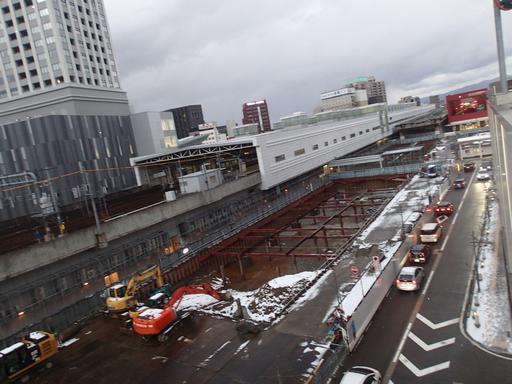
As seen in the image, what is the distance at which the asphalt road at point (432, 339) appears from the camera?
47.0ft

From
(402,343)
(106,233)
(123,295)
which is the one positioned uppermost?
(106,233)

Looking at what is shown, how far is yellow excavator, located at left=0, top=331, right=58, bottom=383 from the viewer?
17438 mm

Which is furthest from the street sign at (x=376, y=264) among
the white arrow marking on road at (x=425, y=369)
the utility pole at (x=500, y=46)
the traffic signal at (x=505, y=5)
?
the traffic signal at (x=505, y=5)

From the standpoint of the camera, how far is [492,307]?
18.2 m

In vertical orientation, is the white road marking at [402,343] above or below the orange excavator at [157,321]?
below

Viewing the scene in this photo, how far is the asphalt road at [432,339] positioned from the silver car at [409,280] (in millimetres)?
339

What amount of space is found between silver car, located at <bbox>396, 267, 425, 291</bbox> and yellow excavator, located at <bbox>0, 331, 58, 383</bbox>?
18768 millimetres

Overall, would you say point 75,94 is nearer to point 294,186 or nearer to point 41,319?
point 294,186

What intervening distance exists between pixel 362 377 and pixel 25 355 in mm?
15332

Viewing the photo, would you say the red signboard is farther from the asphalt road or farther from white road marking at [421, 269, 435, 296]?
white road marking at [421, 269, 435, 296]

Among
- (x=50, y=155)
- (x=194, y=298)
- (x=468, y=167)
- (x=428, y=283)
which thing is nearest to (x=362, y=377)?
(x=428, y=283)

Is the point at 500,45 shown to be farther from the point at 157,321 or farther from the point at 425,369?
the point at 157,321

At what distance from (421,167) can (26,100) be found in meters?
67.5

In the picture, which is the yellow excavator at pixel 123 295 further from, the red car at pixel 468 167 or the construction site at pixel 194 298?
the red car at pixel 468 167
